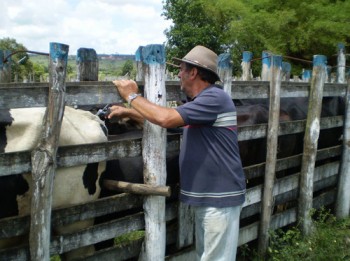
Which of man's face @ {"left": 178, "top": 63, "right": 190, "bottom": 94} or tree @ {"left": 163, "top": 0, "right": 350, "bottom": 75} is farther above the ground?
tree @ {"left": 163, "top": 0, "right": 350, "bottom": 75}

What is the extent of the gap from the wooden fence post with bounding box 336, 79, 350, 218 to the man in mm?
3324

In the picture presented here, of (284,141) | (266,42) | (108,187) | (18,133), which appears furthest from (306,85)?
(266,42)

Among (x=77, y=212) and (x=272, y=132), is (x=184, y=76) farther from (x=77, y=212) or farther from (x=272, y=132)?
(x=272, y=132)

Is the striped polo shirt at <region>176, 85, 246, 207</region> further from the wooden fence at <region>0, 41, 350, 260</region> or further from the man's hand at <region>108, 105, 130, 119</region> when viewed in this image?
the man's hand at <region>108, 105, 130, 119</region>

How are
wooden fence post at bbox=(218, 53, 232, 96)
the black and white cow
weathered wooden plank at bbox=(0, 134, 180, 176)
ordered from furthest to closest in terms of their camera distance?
1. wooden fence post at bbox=(218, 53, 232, 96)
2. the black and white cow
3. weathered wooden plank at bbox=(0, 134, 180, 176)

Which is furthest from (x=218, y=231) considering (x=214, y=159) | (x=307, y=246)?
(x=307, y=246)

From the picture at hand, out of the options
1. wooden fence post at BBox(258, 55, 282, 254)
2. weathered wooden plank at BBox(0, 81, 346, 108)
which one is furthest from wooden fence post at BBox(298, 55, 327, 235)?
weathered wooden plank at BBox(0, 81, 346, 108)

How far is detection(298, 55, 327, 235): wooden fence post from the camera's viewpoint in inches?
210

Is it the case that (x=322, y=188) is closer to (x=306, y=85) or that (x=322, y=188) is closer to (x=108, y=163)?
(x=306, y=85)

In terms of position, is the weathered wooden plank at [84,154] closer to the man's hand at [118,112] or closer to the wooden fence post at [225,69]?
the man's hand at [118,112]

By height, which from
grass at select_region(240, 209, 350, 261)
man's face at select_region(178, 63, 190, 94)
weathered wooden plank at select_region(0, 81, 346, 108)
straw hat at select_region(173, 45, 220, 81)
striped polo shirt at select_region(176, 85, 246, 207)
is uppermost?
straw hat at select_region(173, 45, 220, 81)

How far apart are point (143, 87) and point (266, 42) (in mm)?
12024

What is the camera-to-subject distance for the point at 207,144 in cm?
332

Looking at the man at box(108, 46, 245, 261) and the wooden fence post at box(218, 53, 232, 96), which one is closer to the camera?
the man at box(108, 46, 245, 261)
